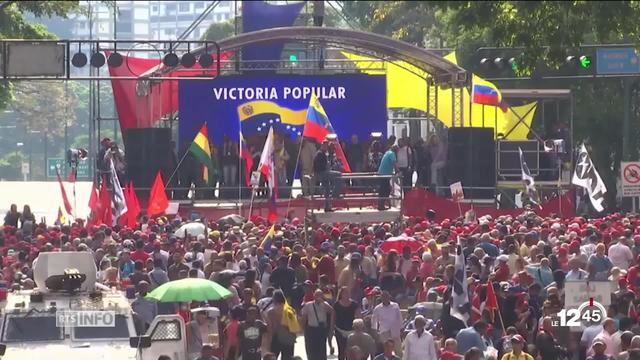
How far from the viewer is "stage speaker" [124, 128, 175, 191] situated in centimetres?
4181

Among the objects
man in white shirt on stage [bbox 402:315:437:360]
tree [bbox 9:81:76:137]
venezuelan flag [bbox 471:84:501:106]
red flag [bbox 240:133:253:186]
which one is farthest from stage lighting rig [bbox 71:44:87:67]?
tree [bbox 9:81:76:137]

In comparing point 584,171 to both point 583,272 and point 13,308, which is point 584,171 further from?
point 13,308

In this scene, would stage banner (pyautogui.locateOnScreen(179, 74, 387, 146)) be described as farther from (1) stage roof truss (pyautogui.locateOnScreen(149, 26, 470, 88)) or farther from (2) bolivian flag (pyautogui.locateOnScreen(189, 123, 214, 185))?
(2) bolivian flag (pyautogui.locateOnScreen(189, 123, 214, 185))

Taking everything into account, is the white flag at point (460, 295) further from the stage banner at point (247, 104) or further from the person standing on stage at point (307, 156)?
the stage banner at point (247, 104)

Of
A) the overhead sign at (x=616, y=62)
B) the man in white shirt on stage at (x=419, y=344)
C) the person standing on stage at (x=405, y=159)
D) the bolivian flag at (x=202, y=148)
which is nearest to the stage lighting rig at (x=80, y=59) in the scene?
the bolivian flag at (x=202, y=148)

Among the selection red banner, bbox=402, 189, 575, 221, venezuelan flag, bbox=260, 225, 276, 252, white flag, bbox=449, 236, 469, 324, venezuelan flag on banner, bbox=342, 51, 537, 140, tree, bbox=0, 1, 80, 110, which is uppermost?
tree, bbox=0, 1, 80, 110

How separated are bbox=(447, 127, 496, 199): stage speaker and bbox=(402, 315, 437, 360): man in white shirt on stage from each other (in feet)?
74.3

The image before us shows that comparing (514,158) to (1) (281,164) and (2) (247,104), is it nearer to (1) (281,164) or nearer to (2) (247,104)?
(1) (281,164)

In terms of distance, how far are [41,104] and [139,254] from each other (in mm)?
128785

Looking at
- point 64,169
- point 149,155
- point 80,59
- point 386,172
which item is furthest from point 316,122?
point 64,169

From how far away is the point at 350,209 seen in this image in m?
36.2

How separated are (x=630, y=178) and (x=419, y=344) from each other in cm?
1688

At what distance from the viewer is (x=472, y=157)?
4272 centimetres

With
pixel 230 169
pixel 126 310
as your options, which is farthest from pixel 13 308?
pixel 230 169
